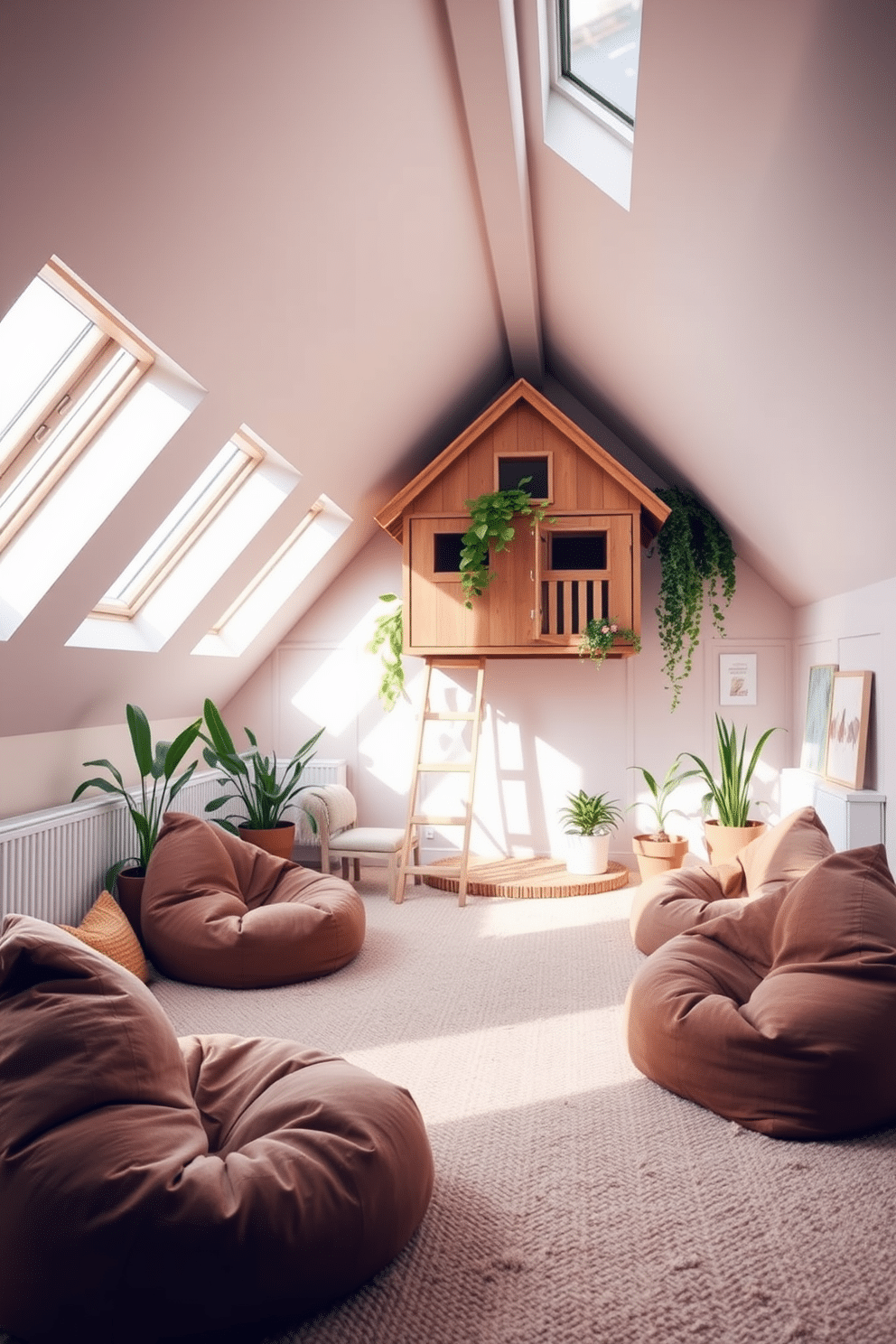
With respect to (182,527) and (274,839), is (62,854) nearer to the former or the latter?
(274,839)

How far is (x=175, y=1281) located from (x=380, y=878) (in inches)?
177

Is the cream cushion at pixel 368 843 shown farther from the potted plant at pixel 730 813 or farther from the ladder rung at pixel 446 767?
the potted plant at pixel 730 813

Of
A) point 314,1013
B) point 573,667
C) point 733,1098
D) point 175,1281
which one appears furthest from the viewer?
point 573,667

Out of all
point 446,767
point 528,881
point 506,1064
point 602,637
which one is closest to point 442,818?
point 446,767

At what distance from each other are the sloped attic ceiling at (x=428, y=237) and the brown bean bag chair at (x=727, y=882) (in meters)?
1.27

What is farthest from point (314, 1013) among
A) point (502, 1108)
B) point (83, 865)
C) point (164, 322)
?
point (164, 322)

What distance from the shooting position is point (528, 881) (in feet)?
19.0

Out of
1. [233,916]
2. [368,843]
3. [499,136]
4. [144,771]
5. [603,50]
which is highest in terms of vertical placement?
[603,50]

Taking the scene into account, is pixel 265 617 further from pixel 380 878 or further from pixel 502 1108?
pixel 502 1108

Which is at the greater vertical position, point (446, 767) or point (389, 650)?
point (389, 650)

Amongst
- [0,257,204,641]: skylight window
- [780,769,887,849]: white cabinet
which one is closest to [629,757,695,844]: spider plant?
[780,769,887,849]: white cabinet

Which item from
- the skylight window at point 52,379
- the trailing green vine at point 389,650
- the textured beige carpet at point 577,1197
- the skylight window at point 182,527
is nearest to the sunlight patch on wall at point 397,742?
the trailing green vine at point 389,650

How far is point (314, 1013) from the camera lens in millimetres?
3664

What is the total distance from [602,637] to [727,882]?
1.58 metres
